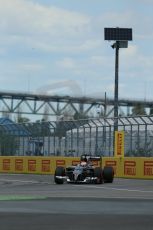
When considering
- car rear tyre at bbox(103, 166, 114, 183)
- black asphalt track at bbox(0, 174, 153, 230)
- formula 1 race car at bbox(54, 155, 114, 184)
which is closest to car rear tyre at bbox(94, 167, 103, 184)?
formula 1 race car at bbox(54, 155, 114, 184)

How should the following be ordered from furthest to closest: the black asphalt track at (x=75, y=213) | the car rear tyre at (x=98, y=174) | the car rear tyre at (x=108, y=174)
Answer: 1. the car rear tyre at (x=108, y=174)
2. the car rear tyre at (x=98, y=174)
3. the black asphalt track at (x=75, y=213)

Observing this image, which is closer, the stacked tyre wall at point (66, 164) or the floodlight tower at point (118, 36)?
the stacked tyre wall at point (66, 164)

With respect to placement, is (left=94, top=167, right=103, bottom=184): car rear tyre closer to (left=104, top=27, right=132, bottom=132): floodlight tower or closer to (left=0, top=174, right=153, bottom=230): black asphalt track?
(left=0, top=174, right=153, bottom=230): black asphalt track

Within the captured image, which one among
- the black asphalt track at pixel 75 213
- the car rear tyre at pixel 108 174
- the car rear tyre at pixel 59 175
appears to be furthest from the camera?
the car rear tyre at pixel 108 174

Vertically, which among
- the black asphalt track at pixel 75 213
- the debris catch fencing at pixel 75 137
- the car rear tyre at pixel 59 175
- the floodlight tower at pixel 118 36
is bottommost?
the black asphalt track at pixel 75 213

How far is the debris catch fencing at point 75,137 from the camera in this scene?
105 ft

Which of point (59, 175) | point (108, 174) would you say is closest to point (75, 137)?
point (108, 174)

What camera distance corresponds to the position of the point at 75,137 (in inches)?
1399

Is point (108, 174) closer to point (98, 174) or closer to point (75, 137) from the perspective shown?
point (98, 174)

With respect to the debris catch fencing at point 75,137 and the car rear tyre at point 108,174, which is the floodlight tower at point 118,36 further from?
the car rear tyre at point 108,174

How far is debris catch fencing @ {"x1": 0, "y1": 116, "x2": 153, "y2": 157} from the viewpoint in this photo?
31906 mm

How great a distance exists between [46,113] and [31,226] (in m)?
106

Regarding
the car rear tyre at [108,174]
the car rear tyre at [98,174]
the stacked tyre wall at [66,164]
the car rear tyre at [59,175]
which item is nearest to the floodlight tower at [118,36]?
the stacked tyre wall at [66,164]

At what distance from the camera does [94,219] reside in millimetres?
11820
